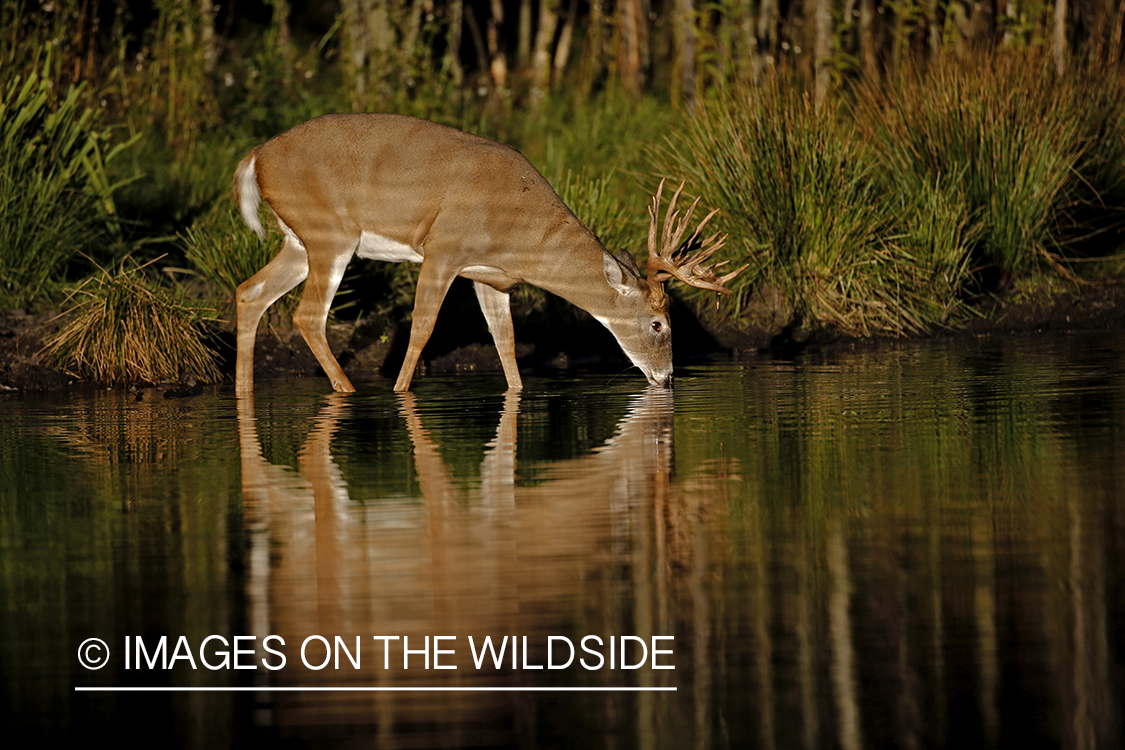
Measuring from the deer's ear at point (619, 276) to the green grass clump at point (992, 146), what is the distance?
12.1 ft

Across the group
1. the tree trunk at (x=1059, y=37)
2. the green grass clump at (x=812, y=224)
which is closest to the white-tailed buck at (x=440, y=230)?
the green grass clump at (x=812, y=224)

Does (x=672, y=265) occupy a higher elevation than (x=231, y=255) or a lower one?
lower

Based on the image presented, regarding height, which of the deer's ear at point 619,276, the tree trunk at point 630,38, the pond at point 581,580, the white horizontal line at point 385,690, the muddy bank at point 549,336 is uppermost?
the tree trunk at point 630,38

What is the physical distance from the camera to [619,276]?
11312mm

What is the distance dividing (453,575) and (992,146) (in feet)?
32.4

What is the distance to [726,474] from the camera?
7.30 metres

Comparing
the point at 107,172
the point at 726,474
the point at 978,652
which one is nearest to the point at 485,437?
the point at 726,474

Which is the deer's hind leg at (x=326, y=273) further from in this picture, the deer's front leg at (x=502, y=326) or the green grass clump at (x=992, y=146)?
the green grass clump at (x=992, y=146)

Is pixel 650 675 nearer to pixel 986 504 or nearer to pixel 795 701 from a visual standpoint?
pixel 795 701

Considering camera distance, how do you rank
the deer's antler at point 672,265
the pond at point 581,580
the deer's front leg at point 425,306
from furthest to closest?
the deer's antler at point 672,265
the deer's front leg at point 425,306
the pond at point 581,580

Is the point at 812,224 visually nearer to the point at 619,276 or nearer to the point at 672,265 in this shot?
the point at 672,265

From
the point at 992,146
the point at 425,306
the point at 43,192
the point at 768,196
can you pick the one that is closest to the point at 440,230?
the point at 425,306

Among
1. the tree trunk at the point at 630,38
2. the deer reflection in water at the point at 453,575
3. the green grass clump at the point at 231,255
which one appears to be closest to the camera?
the deer reflection in water at the point at 453,575

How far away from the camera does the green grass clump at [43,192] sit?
13211mm
